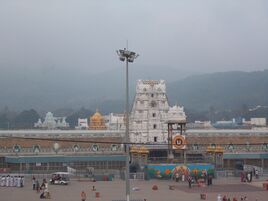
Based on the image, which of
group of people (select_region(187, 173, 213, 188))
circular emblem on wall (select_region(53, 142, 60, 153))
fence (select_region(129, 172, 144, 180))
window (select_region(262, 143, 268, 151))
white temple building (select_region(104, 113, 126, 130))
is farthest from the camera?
white temple building (select_region(104, 113, 126, 130))

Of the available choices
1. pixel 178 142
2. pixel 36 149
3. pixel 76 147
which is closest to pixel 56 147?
pixel 76 147

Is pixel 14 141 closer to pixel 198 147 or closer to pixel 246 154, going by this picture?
pixel 198 147

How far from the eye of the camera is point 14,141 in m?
61.4

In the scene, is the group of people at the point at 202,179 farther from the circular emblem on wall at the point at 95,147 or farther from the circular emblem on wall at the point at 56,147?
the circular emblem on wall at the point at 56,147

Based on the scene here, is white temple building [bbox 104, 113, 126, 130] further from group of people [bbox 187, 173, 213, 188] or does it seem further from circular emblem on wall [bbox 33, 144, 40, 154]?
group of people [bbox 187, 173, 213, 188]

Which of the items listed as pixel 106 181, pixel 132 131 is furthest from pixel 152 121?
pixel 106 181

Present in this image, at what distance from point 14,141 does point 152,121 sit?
601 inches

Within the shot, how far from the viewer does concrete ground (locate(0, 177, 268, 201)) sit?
31.2 m

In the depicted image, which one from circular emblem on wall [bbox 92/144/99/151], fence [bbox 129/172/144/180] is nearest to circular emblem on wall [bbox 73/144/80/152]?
circular emblem on wall [bbox 92/144/99/151]

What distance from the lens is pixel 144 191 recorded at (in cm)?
3509

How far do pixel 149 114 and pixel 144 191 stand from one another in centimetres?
2666

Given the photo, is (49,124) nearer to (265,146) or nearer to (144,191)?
(265,146)

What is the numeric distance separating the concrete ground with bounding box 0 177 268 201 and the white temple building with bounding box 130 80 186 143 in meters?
18.7

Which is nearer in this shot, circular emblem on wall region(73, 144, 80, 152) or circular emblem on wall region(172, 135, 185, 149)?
circular emblem on wall region(172, 135, 185, 149)
